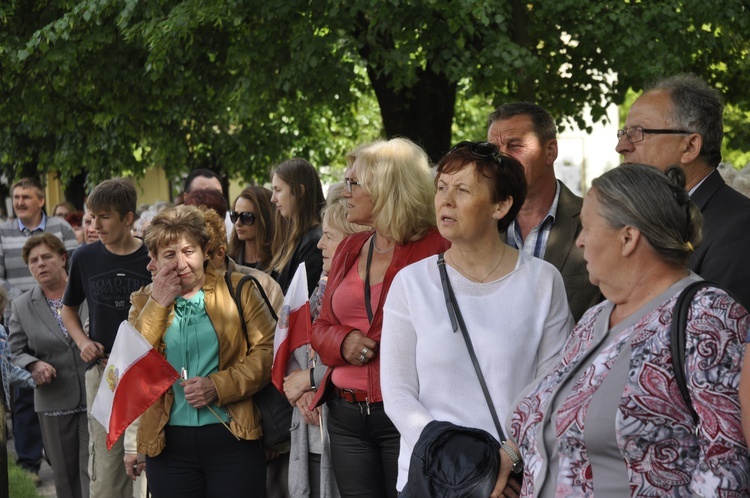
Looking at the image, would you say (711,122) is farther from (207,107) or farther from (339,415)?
(207,107)

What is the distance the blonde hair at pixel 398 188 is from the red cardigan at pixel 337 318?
0.21ft

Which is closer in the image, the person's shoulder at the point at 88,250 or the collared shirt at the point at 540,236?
the collared shirt at the point at 540,236

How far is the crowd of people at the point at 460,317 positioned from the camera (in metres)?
2.92

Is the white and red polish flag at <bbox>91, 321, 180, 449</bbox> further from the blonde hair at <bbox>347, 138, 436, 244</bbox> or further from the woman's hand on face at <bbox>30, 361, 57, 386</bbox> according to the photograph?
the woman's hand on face at <bbox>30, 361, 57, 386</bbox>

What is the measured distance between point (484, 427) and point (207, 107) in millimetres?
12055

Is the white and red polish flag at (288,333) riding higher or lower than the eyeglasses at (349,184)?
lower

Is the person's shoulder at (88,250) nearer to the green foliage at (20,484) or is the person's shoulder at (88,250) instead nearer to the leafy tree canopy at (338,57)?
the green foliage at (20,484)

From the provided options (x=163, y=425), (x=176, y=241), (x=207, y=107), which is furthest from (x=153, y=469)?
(x=207, y=107)

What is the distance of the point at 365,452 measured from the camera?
4.71 metres

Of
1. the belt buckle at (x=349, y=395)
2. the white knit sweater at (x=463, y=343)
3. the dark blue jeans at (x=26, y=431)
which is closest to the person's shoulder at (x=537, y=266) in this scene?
the white knit sweater at (x=463, y=343)

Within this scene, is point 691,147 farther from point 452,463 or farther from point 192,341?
point 192,341

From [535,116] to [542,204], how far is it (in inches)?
17.0

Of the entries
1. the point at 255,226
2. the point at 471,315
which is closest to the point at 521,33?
the point at 255,226

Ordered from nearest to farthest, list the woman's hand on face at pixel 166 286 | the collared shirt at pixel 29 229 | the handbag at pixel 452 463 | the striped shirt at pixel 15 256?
1. the handbag at pixel 452 463
2. the woman's hand on face at pixel 166 286
3. the striped shirt at pixel 15 256
4. the collared shirt at pixel 29 229
